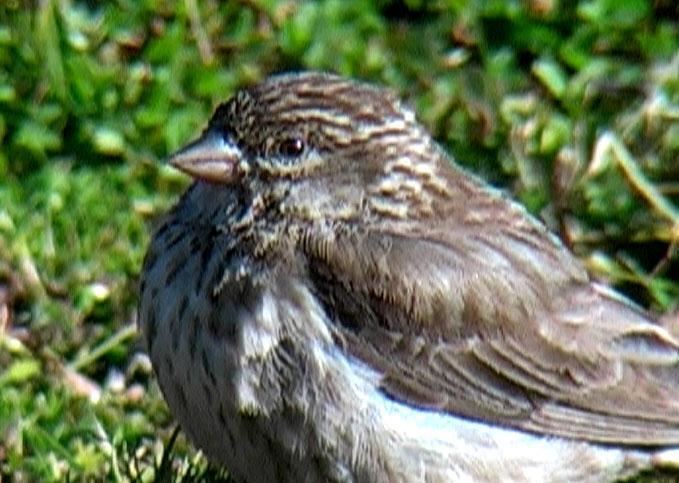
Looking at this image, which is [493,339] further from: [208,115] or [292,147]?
[208,115]

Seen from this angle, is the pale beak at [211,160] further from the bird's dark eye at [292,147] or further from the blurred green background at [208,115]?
the blurred green background at [208,115]

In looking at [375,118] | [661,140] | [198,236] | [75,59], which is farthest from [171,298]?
[661,140]

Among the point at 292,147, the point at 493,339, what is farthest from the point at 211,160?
the point at 493,339

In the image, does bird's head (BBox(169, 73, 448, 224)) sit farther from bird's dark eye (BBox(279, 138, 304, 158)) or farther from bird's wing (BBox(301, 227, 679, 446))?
bird's wing (BBox(301, 227, 679, 446))

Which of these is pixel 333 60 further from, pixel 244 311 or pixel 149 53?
pixel 244 311

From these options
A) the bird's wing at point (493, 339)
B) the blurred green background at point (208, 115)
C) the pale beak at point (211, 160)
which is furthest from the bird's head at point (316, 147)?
the blurred green background at point (208, 115)

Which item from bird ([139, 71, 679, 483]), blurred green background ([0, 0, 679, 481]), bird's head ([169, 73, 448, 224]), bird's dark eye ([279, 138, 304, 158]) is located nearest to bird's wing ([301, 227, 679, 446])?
bird ([139, 71, 679, 483])
